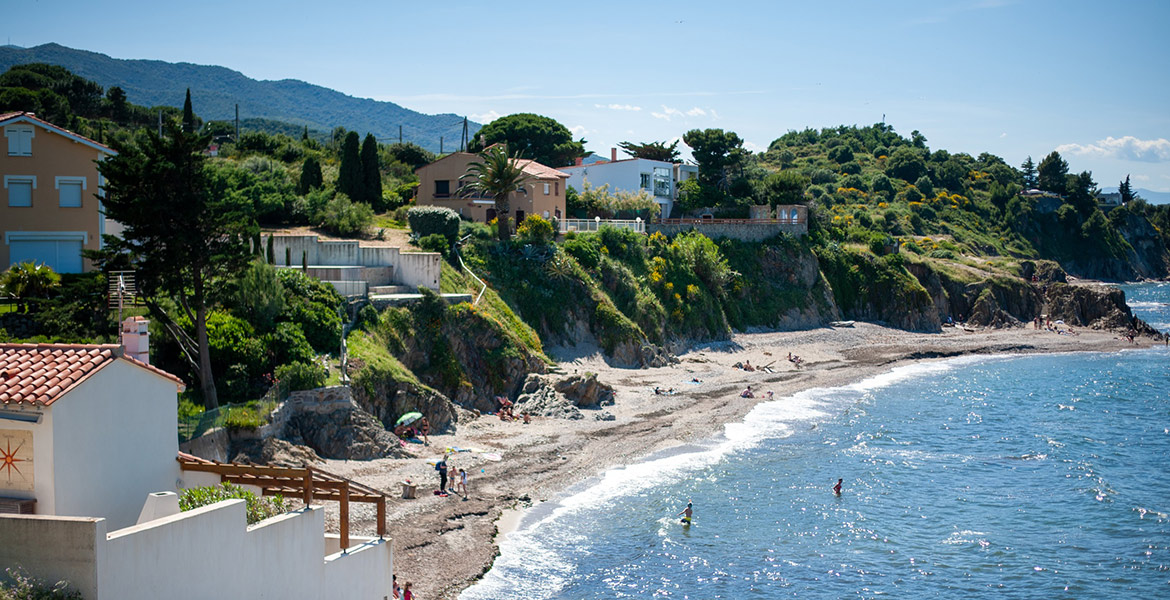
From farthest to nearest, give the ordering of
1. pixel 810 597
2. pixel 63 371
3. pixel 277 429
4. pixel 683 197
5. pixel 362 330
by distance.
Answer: pixel 683 197, pixel 362 330, pixel 277 429, pixel 810 597, pixel 63 371

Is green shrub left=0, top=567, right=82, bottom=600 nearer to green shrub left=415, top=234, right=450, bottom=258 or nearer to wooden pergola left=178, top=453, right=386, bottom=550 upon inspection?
wooden pergola left=178, top=453, right=386, bottom=550

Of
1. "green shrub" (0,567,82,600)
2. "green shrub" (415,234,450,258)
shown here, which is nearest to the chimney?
"green shrub" (0,567,82,600)

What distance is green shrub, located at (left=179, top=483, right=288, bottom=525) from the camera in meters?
14.6

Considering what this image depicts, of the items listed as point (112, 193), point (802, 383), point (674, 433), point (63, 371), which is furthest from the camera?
point (802, 383)

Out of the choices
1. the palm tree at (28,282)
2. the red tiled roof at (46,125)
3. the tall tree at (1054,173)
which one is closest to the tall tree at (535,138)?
the red tiled roof at (46,125)

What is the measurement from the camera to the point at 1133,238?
481ft

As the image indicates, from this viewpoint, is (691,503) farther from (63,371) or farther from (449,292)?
(63,371)

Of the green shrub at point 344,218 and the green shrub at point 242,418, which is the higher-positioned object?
the green shrub at point 344,218

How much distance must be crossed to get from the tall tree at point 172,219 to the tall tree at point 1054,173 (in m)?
143

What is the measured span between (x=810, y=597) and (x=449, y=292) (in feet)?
82.2

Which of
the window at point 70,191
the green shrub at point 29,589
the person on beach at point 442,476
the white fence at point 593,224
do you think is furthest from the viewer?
the white fence at point 593,224

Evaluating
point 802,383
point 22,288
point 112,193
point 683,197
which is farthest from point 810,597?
point 683,197

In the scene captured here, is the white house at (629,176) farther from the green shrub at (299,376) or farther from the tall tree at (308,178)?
the green shrub at (299,376)

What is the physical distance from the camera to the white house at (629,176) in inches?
2943
